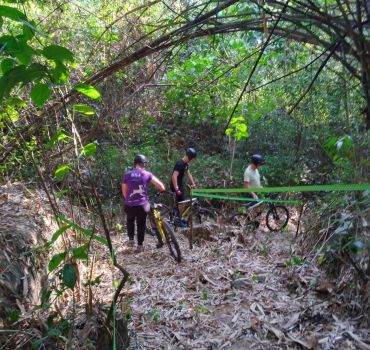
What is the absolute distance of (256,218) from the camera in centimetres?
776

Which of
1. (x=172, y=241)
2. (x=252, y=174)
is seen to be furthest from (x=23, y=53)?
(x=252, y=174)

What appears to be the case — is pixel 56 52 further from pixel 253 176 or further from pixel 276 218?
pixel 276 218

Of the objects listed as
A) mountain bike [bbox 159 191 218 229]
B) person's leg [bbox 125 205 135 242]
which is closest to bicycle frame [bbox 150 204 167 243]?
person's leg [bbox 125 205 135 242]

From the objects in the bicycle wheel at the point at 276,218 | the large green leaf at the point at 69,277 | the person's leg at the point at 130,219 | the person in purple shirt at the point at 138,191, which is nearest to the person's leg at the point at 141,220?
the person in purple shirt at the point at 138,191

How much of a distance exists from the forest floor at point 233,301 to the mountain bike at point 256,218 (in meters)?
1.30

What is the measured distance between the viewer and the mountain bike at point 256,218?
7.46m

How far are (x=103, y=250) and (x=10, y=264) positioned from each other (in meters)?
2.49

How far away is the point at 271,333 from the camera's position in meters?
3.39

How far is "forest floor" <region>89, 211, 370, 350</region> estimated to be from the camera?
330 cm

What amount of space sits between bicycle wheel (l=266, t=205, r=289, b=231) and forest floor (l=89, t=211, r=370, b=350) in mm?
1486

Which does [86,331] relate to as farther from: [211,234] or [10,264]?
[211,234]

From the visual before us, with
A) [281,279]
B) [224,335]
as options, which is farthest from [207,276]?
[224,335]

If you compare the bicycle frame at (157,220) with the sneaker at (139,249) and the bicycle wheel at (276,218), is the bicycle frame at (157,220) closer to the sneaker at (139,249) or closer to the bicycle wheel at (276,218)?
the sneaker at (139,249)

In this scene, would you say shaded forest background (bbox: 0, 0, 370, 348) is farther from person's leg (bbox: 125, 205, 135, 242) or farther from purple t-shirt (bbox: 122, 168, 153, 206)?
purple t-shirt (bbox: 122, 168, 153, 206)
